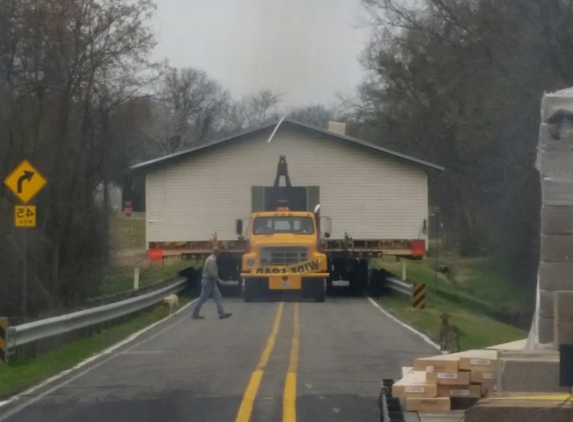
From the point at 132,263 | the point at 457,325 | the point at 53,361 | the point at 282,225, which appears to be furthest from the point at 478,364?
the point at 132,263

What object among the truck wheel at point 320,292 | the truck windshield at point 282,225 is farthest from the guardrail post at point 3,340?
the truck windshield at point 282,225

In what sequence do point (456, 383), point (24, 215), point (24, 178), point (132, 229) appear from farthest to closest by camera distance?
point (132, 229) < point (24, 178) < point (24, 215) < point (456, 383)

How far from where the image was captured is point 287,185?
3956 cm

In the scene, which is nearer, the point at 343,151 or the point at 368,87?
the point at 343,151

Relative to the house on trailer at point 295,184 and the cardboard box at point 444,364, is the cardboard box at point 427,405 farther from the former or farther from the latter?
the house on trailer at point 295,184

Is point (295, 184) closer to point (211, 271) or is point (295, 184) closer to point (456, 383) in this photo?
point (211, 271)

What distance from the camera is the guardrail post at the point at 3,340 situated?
15.5m

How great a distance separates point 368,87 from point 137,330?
29.0 metres

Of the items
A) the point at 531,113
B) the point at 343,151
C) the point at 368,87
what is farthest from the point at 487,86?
the point at 368,87

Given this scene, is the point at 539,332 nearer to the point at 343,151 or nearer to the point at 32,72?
the point at 32,72

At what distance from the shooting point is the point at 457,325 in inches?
938

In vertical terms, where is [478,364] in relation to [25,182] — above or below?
below

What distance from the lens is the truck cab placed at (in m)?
31.3

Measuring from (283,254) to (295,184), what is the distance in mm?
11460
